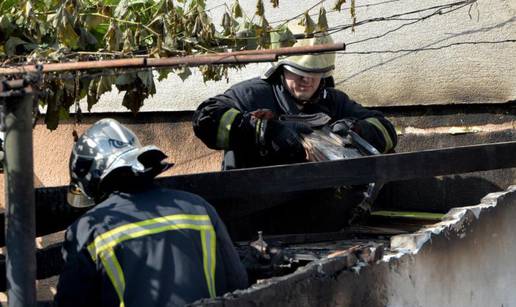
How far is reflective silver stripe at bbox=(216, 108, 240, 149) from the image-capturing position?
5.52m

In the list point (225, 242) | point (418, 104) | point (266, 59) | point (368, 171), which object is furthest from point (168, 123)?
point (266, 59)

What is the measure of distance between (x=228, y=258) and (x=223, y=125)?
1883mm

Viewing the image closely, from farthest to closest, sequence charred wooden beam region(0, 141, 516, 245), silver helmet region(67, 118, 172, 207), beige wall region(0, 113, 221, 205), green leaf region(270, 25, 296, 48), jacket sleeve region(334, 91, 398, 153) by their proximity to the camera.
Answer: beige wall region(0, 113, 221, 205), jacket sleeve region(334, 91, 398, 153), green leaf region(270, 25, 296, 48), charred wooden beam region(0, 141, 516, 245), silver helmet region(67, 118, 172, 207)

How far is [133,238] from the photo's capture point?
344 centimetres

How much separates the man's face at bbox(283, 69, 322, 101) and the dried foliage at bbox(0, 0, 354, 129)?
58 centimetres

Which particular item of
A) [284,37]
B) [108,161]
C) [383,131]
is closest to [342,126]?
[383,131]

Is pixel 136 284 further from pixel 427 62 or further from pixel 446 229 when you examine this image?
pixel 427 62

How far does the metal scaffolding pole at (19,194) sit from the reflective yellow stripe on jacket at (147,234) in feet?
1.58

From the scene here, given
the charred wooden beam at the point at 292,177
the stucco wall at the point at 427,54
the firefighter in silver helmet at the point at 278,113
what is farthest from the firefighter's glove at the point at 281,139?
the stucco wall at the point at 427,54

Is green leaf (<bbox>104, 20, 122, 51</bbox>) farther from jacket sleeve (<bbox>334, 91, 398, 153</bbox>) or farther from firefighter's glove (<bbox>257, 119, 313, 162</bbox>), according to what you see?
jacket sleeve (<bbox>334, 91, 398, 153</bbox>)

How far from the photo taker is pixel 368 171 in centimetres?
458

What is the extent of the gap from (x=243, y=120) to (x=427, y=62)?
1697mm

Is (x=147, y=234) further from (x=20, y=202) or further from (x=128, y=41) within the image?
(x=128, y=41)

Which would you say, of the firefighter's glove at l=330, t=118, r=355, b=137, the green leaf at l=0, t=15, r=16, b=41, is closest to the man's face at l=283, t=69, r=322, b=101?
the firefighter's glove at l=330, t=118, r=355, b=137
